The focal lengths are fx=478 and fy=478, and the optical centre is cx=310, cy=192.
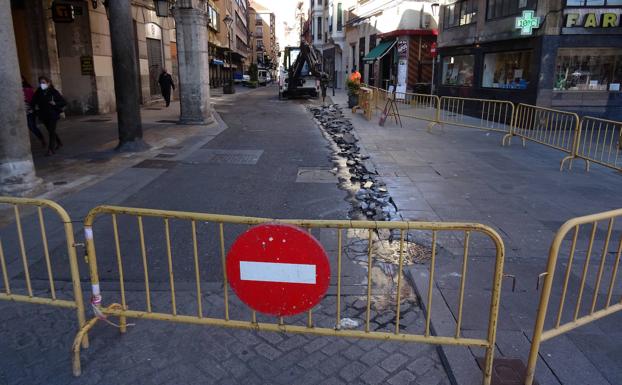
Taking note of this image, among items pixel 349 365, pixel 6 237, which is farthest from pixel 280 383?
pixel 6 237

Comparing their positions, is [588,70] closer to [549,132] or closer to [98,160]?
[549,132]

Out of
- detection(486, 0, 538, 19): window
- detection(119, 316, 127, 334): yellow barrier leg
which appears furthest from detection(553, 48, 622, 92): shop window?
detection(119, 316, 127, 334): yellow barrier leg

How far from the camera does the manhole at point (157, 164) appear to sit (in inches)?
378

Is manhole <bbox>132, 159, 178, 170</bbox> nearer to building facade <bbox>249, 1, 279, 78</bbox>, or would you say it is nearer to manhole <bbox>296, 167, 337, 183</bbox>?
manhole <bbox>296, 167, 337, 183</bbox>

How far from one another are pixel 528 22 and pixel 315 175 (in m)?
10.3

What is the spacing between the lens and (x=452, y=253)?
17.2 ft

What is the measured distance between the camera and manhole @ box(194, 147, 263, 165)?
10.3m

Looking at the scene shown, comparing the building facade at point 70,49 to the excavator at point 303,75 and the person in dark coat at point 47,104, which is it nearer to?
the person in dark coat at point 47,104

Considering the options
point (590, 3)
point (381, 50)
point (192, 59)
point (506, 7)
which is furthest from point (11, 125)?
point (381, 50)

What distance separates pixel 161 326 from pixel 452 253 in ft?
10.2

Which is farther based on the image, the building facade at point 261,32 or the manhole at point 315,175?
the building facade at point 261,32

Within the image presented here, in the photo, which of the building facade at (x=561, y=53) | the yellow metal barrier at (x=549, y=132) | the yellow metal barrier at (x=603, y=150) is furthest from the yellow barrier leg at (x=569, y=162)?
the building facade at (x=561, y=53)

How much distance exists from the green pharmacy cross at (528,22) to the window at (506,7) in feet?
1.60

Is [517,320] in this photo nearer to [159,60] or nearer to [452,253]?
[452,253]
